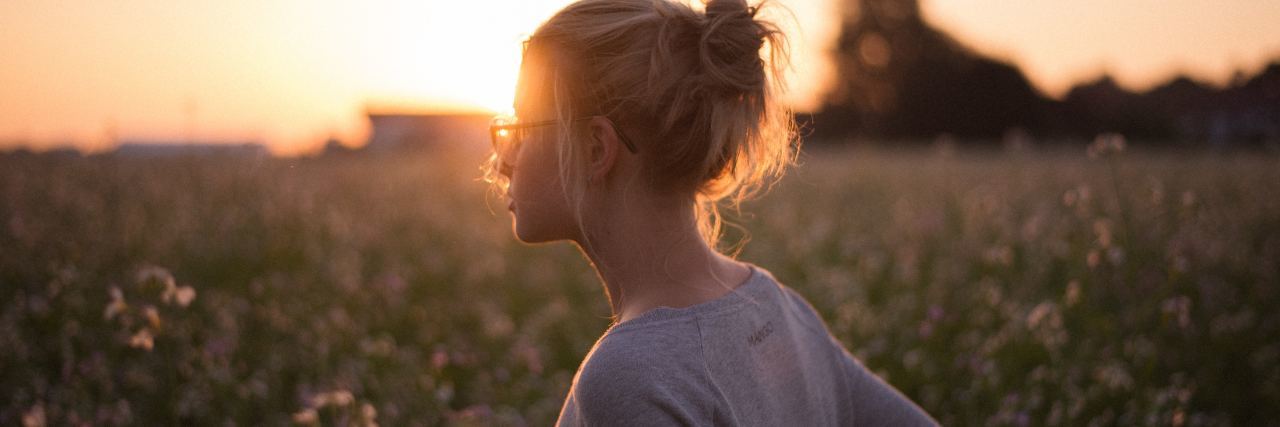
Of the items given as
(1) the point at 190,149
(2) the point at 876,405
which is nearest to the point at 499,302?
(2) the point at 876,405

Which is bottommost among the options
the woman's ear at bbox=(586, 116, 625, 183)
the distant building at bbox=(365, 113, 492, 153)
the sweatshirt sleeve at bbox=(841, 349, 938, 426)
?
the distant building at bbox=(365, 113, 492, 153)

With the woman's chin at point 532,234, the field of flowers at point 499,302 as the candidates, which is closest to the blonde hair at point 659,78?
the woman's chin at point 532,234

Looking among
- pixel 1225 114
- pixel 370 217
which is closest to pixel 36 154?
pixel 370 217

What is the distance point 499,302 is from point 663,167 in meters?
4.57

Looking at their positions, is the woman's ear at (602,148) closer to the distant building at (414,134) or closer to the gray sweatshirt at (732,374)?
the gray sweatshirt at (732,374)

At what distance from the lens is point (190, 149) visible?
1125 centimetres

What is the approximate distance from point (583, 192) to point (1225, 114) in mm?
18917

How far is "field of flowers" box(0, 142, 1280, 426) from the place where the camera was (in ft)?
10.5

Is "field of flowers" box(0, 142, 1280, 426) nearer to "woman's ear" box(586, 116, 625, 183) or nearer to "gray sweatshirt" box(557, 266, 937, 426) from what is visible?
"woman's ear" box(586, 116, 625, 183)

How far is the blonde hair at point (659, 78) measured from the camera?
1395 millimetres

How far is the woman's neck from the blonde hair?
6cm

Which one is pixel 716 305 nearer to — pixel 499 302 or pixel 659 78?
pixel 659 78

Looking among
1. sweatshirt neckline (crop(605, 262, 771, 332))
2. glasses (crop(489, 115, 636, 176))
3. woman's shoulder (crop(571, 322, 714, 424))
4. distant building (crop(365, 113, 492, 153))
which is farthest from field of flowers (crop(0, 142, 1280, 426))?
distant building (crop(365, 113, 492, 153))

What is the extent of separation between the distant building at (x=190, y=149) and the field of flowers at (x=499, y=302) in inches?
18.2
